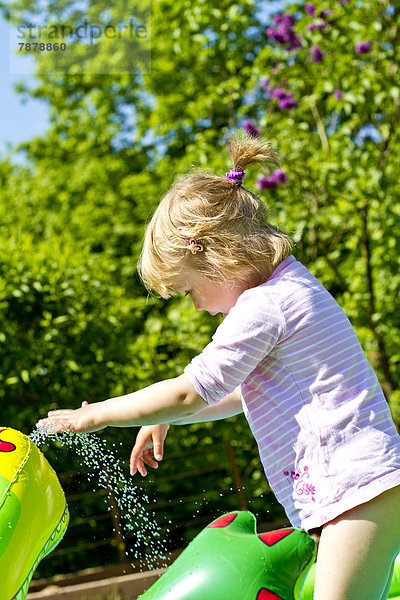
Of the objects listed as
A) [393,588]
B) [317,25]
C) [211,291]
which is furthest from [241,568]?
[317,25]

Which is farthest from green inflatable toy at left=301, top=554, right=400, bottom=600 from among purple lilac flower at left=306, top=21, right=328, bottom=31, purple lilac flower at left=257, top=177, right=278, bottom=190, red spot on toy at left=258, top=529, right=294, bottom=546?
purple lilac flower at left=306, top=21, right=328, bottom=31

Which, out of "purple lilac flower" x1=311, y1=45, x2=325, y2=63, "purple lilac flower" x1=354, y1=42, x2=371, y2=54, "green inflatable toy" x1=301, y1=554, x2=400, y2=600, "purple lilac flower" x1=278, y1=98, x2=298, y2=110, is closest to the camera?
"green inflatable toy" x1=301, y1=554, x2=400, y2=600

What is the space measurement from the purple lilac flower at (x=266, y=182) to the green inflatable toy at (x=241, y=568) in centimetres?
277

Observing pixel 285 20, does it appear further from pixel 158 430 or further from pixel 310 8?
pixel 158 430

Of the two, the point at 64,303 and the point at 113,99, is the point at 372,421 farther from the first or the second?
the point at 113,99

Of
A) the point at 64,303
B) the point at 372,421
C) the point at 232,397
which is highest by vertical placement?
the point at 372,421

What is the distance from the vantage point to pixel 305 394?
5.15 ft

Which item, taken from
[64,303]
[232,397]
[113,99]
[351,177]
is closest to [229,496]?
[64,303]

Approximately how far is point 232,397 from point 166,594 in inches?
22.6

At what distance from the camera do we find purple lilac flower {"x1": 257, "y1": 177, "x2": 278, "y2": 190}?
4.07 metres

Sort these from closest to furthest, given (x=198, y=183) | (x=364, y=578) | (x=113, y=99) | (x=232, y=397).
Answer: (x=364, y=578), (x=198, y=183), (x=232, y=397), (x=113, y=99)

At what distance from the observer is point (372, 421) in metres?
1.55

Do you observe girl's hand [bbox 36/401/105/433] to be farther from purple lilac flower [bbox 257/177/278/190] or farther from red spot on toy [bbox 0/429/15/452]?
purple lilac flower [bbox 257/177/278/190]

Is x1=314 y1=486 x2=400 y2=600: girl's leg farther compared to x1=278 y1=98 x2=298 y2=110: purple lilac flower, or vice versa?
x1=278 y1=98 x2=298 y2=110: purple lilac flower
